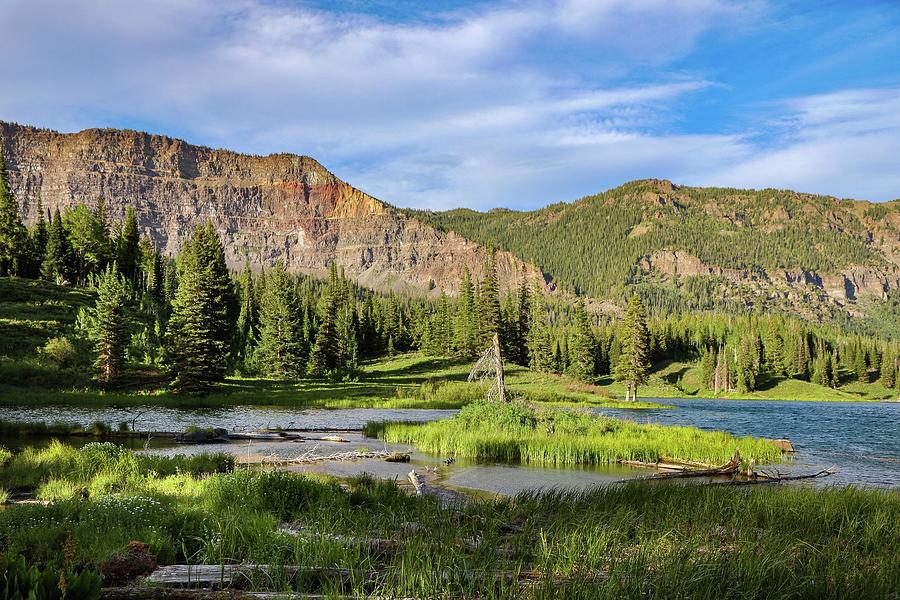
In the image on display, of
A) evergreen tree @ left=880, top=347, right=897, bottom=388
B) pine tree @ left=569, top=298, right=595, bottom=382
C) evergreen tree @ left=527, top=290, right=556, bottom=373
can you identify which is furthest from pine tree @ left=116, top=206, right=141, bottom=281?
evergreen tree @ left=880, top=347, right=897, bottom=388

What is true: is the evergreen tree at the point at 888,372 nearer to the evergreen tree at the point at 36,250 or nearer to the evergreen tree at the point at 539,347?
the evergreen tree at the point at 539,347

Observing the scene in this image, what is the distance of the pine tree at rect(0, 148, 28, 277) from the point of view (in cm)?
8781

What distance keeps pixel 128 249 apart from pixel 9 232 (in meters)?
15.8

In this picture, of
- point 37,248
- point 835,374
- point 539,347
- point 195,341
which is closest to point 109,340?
point 195,341

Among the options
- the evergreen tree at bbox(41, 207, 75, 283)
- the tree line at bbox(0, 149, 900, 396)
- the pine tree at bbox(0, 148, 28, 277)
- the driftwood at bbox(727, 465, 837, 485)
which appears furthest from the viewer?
the evergreen tree at bbox(41, 207, 75, 283)

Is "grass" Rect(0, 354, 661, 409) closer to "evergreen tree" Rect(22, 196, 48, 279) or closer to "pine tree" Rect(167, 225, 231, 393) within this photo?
"pine tree" Rect(167, 225, 231, 393)

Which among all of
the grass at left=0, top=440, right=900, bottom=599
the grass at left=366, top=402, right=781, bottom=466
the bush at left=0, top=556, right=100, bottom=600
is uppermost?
the bush at left=0, top=556, right=100, bottom=600

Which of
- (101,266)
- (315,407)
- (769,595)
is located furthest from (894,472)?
(101,266)

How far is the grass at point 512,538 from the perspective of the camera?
7.11 m

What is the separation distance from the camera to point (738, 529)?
404 inches

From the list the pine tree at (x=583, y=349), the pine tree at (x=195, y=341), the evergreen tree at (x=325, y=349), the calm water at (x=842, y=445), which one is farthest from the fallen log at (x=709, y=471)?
the pine tree at (x=583, y=349)

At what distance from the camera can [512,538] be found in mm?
9609

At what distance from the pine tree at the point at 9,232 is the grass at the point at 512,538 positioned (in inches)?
3622

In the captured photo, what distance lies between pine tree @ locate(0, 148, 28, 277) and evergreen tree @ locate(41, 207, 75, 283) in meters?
3.72
